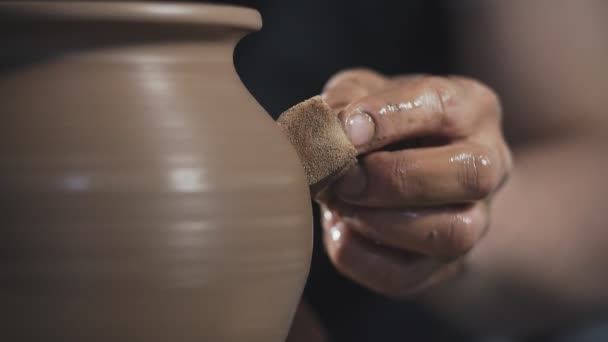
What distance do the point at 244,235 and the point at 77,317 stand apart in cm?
12

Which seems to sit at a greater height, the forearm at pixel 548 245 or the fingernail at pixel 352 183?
the fingernail at pixel 352 183

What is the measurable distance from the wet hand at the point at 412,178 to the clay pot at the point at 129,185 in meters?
0.18

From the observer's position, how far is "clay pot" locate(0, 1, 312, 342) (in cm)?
47

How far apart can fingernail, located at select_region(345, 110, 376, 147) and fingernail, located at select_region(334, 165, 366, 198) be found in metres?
0.05

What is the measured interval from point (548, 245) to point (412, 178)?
64 cm

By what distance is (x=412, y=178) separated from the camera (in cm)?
73

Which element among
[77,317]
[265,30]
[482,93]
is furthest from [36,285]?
[265,30]

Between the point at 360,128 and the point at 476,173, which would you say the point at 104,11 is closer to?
the point at 360,128

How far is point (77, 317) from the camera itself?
48 centimetres

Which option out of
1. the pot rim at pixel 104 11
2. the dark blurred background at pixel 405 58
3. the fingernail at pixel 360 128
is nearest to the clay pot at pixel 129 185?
the pot rim at pixel 104 11

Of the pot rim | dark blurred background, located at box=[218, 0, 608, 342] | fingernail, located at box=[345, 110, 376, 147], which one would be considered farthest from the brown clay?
dark blurred background, located at box=[218, 0, 608, 342]

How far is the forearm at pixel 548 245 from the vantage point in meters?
1.28

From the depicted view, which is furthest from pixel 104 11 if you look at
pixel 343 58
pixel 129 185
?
pixel 343 58

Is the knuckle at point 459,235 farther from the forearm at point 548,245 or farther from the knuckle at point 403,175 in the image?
the forearm at point 548,245
